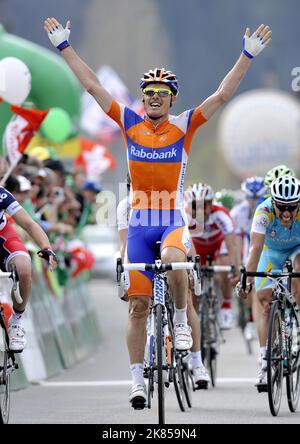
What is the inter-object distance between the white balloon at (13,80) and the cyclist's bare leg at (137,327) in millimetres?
4874

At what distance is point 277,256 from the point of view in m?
13.0

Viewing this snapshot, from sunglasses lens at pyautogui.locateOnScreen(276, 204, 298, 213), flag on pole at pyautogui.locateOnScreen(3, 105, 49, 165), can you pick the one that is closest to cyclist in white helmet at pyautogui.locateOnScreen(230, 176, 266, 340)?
flag on pole at pyautogui.locateOnScreen(3, 105, 49, 165)

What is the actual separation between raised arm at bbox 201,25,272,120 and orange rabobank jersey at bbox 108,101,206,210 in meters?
0.11

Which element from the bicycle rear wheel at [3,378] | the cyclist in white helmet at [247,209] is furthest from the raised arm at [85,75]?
the cyclist in white helmet at [247,209]

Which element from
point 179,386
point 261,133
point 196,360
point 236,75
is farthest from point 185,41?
point 236,75

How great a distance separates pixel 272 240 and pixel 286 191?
2.42 feet

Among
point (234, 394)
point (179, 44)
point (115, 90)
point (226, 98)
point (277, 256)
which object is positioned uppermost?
point (179, 44)

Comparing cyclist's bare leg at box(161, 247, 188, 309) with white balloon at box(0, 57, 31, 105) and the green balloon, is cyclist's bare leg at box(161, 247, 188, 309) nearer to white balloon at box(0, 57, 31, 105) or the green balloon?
white balloon at box(0, 57, 31, 105)

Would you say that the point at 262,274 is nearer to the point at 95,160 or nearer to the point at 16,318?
the point at 16,318

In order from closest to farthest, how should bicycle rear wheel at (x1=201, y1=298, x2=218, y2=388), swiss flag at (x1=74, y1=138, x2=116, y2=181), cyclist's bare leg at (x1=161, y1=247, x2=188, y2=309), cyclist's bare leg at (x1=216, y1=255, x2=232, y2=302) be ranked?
cyclist's bare leg at (x1=161, y1=247, x2=188, y2=309) < bicycle rear wheel at (x1=201, y1=298, x2=218, y2=388) < cyclist's bare leg at (x1=216, y1=255, x2=232, y2=302) < swiss flag at (x1=74, y1=138, x2=116, y2=181)

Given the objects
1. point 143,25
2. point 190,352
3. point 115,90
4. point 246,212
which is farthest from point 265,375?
point 143,25

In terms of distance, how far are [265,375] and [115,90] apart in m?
29.3

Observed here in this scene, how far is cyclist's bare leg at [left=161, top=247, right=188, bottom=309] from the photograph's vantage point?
10992 mm

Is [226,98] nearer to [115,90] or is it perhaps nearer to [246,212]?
[246,212]
